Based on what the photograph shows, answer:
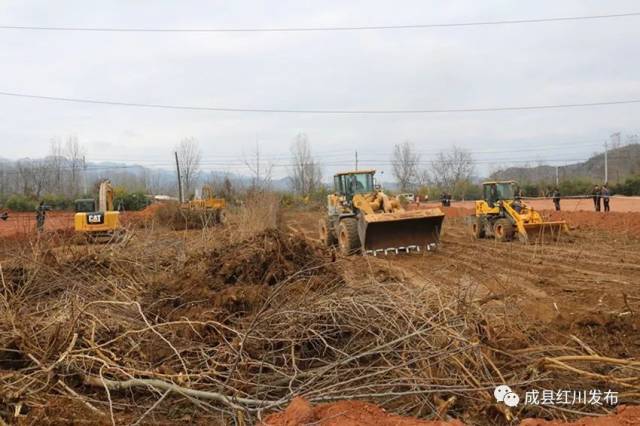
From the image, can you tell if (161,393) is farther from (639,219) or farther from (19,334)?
(639,219)

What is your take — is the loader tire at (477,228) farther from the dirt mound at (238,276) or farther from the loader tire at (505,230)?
the dirt mound at (238,276)

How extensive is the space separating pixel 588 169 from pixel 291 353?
3286 inches

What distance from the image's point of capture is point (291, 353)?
497cm

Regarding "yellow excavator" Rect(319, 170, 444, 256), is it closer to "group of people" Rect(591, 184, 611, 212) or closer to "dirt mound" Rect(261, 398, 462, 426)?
"dirt mound" Rect(261, 398, 462, 426)

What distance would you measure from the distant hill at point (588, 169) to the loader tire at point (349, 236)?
178ft

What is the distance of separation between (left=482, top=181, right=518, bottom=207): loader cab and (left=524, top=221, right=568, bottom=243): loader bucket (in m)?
1.76

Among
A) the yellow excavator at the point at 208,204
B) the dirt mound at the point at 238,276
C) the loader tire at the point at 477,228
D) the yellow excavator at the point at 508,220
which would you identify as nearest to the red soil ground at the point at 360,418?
the dirt mound at the point at 238,276

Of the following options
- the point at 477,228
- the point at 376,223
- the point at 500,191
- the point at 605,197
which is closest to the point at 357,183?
the point at 376,223

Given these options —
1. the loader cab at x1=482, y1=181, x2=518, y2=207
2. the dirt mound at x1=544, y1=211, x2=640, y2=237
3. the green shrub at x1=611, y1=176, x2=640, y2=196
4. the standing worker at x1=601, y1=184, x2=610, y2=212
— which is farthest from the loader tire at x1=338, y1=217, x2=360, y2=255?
the green shrub at x1=611, y1=176, x2=640, y2=196

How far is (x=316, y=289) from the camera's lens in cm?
688

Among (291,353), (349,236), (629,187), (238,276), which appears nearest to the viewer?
(291,353)

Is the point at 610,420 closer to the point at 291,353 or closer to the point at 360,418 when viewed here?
the point at 360,418

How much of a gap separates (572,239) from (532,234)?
7.76 ft

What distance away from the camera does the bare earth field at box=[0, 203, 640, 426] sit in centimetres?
411
